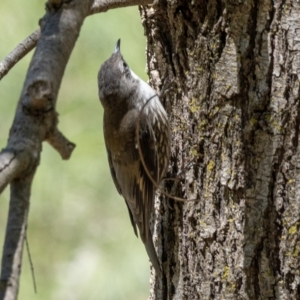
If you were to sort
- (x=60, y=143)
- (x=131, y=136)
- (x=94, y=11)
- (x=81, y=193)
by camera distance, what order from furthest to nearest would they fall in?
(x=81, y=193) < (x=131, y=136) < (x=94, y=11) < (x=60, y=143)

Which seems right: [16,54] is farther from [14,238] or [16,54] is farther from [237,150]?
[14,238]

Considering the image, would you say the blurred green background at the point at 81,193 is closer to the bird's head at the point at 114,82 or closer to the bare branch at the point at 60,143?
the bird's head at the point at 114,82

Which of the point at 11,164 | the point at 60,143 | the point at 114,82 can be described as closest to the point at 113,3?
the point at 114,82

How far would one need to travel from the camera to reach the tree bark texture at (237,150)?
7.88 ft

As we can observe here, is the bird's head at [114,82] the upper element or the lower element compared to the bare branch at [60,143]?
upper

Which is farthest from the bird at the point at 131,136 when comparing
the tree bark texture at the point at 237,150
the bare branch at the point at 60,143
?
the bare branch at the point at 60,143

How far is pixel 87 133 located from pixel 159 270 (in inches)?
93.7

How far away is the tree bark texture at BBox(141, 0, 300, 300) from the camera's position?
2400 mm

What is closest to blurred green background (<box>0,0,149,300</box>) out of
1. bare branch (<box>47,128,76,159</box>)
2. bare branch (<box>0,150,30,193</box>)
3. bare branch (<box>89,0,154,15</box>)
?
bare branch (<box>89,0,154,15</box>)

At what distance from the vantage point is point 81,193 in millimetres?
5078

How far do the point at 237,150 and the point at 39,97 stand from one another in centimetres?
137

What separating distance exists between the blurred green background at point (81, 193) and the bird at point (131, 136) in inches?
49.4

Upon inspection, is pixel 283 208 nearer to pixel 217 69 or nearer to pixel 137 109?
pixel 217 69

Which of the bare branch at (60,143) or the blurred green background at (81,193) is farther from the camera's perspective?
the blurred green background at (81,193)
